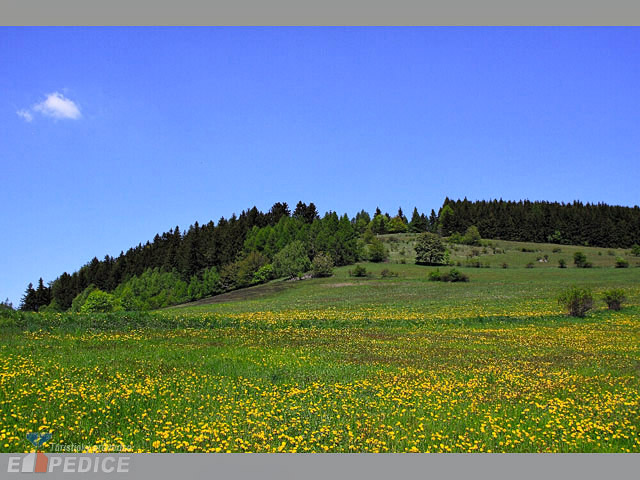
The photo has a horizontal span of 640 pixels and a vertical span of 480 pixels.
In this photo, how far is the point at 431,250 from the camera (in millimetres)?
112188

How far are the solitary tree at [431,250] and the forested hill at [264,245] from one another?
36.8ft

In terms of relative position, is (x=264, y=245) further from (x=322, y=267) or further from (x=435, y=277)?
(x=435, y=277)

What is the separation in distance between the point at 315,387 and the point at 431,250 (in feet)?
335

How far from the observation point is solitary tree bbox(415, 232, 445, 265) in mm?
112125

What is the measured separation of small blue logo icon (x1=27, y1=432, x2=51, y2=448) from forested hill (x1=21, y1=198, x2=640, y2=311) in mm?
93218

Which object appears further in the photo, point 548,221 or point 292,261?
point 548,221

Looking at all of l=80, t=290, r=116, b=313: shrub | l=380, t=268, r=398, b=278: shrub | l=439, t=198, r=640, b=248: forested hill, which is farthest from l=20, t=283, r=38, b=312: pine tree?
l=439, t=198, r=640, b=248: forested hill

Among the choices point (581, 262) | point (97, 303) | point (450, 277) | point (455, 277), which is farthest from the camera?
point (581, 262)

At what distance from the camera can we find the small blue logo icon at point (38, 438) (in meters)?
8.89

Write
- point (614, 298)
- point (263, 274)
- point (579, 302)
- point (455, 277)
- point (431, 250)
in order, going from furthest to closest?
point (263, 274) < point (431, 250) < point (455, 277) < point (614, 298) < point (579, 302)

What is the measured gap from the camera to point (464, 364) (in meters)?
18.1

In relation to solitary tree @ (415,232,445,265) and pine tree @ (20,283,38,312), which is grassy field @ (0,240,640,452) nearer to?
solitary tree @ (415,232,445,265)

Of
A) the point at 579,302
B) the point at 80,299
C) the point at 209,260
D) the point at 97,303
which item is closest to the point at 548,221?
the point at 209,260
